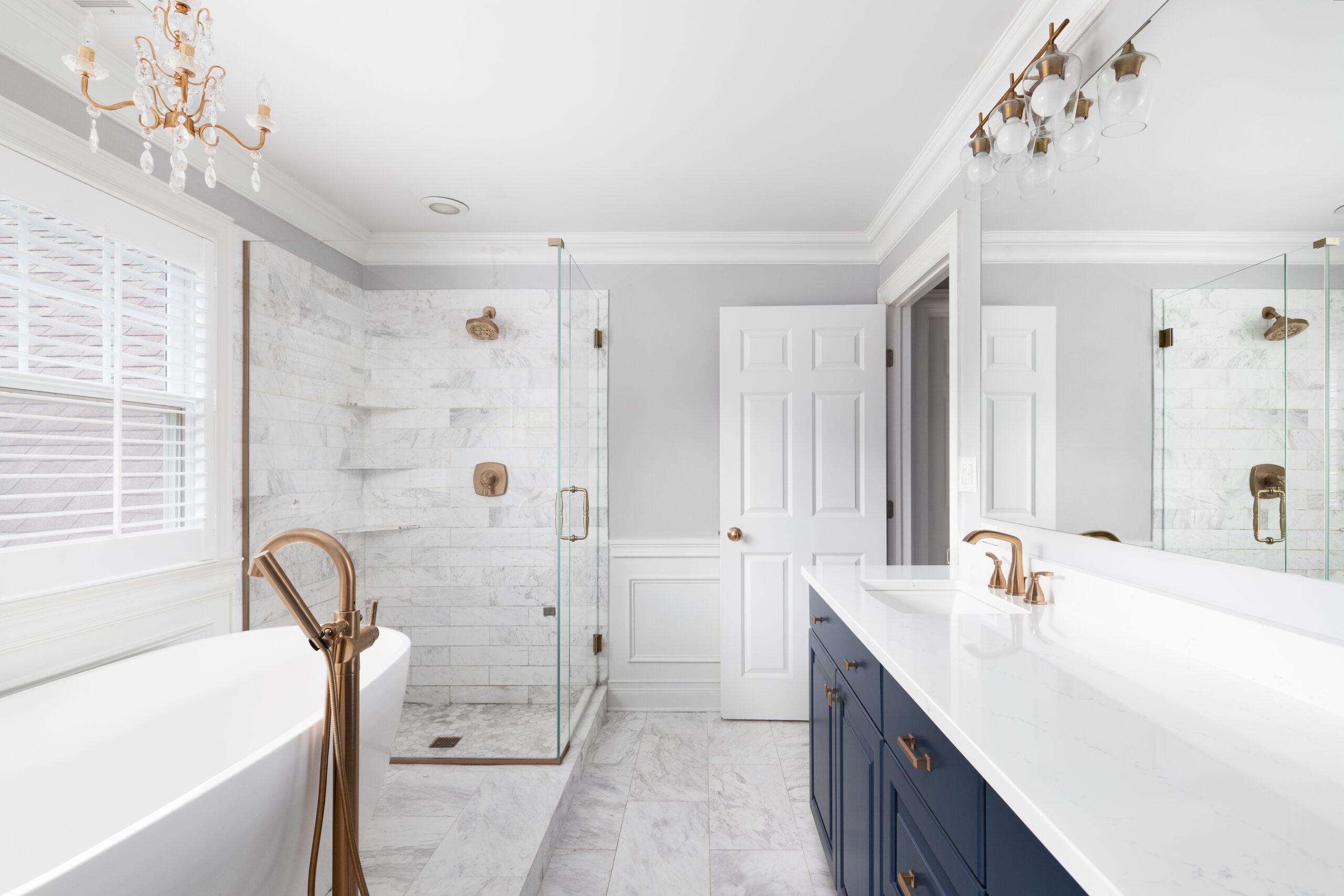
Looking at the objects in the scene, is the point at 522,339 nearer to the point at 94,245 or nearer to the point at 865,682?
the point at 94,245

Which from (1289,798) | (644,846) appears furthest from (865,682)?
(644,846)

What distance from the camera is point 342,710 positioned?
112 centimetres

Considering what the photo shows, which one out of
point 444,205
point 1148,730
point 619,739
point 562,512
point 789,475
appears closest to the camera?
point 1148,730

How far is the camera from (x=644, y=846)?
2.01m

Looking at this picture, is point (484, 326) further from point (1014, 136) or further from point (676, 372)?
point (1014, 136)

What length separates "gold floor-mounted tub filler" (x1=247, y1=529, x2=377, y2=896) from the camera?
3.54 feet

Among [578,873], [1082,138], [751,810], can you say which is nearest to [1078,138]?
[1082,138]

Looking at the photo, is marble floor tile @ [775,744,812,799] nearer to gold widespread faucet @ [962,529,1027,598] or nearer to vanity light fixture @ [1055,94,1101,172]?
gold widespread faucet @ [962,529,1027,598]

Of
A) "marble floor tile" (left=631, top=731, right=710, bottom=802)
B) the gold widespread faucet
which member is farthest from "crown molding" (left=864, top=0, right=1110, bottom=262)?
"marble floor tile" (left=631, top=731, right=710, bottom=802)

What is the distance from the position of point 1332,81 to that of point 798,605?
245 centimetres

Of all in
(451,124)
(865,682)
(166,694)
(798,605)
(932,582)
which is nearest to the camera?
(865,682)

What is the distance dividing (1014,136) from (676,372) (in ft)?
6.10

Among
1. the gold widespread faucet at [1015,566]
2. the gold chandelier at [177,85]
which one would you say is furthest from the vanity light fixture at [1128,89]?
the gold chandelier at [177,85]

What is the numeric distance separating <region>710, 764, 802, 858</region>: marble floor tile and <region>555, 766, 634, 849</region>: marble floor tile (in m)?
0.33
